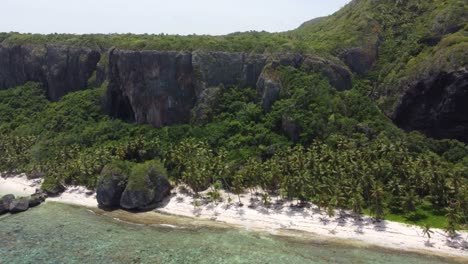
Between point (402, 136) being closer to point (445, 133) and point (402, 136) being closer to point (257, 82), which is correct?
point (445, 133)

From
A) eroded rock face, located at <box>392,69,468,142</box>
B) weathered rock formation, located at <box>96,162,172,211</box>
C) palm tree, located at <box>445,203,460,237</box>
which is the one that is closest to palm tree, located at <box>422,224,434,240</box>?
palm tree, located at <box>445,203,460,237</box>

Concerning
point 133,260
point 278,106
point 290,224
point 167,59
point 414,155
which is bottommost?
point 133,260

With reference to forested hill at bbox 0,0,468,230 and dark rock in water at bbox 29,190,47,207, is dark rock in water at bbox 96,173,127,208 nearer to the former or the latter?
forested hill at bbox 0,0,468,230

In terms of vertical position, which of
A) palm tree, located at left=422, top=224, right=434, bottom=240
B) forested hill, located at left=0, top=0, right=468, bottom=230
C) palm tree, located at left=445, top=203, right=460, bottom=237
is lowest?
palm tree, located at left=422, top=224, right=434, bottom=240

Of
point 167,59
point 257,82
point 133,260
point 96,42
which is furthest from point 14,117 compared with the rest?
point 133,260

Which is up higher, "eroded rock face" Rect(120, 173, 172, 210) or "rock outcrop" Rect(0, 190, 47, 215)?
"eroded rock face" Rect(120, 173, 172, 210)
